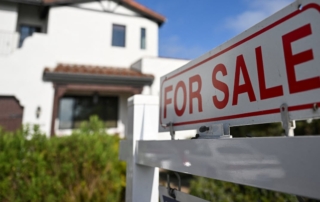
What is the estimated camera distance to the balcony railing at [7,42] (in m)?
9.06

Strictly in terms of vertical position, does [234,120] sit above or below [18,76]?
below

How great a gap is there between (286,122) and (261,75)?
20cm

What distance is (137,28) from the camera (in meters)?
12.1

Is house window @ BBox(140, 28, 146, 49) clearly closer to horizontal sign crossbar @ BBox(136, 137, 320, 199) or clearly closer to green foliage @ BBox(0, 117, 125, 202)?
green foliage @ BBox(0, 117, 125, 202)

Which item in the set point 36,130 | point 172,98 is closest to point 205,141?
point 172,98

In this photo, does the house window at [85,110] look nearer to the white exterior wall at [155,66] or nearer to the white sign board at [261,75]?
the white exterior wall at [155,66]

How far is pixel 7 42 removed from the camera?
30.4 feet

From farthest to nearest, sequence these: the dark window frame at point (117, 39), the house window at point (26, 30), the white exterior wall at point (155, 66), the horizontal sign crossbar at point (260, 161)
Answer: the dark window frame at point (117, 39)
the house window at point (26, 30)
the white exterior wall at point (155, 66)
the horizontal sign crossbar at point (260, 161)

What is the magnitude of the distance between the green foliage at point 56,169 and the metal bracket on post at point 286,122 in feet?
12.4

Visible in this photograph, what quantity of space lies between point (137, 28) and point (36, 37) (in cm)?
489

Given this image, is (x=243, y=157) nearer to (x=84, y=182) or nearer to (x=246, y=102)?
(x=246, y=102)

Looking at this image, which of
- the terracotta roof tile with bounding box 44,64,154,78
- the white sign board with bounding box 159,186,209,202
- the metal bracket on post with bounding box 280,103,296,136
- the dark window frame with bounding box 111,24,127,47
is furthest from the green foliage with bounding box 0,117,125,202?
the dark window frame with bounding box 111,24,127,47

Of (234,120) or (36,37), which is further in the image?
(36,37)

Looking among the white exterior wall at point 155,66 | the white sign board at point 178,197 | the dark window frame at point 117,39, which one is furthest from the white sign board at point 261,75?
the dark window frame at point 117,39
